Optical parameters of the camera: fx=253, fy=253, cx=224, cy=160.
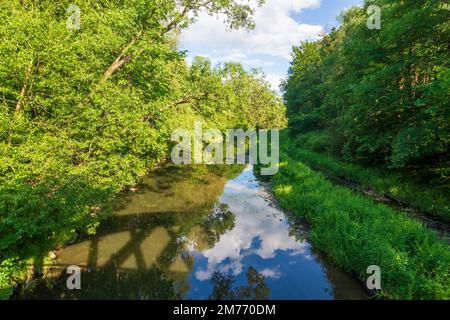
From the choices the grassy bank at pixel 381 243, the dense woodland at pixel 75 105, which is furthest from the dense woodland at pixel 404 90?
the dense woodland at pixel 75 105

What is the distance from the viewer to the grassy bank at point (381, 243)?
19.4ft

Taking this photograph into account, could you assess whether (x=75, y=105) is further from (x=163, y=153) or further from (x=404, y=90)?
(x=404, y=90)

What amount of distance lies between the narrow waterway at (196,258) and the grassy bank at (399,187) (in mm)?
5697

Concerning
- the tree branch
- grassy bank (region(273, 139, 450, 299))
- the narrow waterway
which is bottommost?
the narrow waterway

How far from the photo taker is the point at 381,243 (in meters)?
7.20

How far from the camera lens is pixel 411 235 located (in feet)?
25.4

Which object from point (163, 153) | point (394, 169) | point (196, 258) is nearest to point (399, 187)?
point (394, 169)

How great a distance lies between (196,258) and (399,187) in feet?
36.9

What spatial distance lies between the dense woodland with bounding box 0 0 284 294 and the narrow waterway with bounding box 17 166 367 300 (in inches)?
49.4

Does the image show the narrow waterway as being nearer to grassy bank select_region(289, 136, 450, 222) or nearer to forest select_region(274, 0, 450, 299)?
forest select_region(274, 0, 450, 299)

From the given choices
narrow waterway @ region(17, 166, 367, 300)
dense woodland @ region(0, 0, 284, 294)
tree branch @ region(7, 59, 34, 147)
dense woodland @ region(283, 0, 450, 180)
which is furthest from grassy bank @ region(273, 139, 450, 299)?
tree branch @ region(7, 59, 34, 147)

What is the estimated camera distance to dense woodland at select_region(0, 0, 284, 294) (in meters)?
6.61

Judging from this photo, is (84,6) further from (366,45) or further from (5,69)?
(366,45)

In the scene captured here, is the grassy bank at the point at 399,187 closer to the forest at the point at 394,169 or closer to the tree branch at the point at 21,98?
the forest at the point at 394,169
